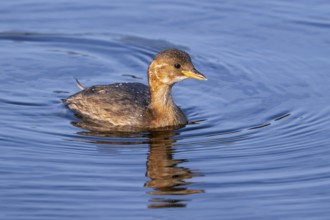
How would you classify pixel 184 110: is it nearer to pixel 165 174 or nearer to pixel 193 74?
pixel 193 74

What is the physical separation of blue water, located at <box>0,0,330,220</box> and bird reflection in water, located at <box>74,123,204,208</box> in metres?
0.03

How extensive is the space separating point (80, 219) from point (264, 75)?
6576 mm

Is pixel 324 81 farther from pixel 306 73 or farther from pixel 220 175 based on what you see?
pixel 220 175

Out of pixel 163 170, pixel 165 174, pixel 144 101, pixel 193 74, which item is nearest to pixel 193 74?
pixel 193 74

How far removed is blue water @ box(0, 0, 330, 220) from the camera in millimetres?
11414

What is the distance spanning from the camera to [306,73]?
16.4 m

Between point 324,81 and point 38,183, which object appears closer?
point 38,183

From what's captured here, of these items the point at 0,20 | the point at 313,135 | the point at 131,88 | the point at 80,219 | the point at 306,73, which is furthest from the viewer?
the point at 0,20

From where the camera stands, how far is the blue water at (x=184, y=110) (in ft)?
37.4

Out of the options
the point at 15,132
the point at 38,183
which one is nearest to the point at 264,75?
the point at 15,132

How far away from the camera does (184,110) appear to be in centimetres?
1524

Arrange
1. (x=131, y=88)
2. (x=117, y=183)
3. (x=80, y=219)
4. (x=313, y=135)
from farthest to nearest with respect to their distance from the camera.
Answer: (x=131, y=88) < (x=313, y=135) < (x=117, y=183) < (x=80, y=219)

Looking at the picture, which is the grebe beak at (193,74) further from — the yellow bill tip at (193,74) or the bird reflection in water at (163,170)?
the bird reflection in water at (163,170)

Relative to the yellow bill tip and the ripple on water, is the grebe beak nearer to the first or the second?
the yellow bill tip
